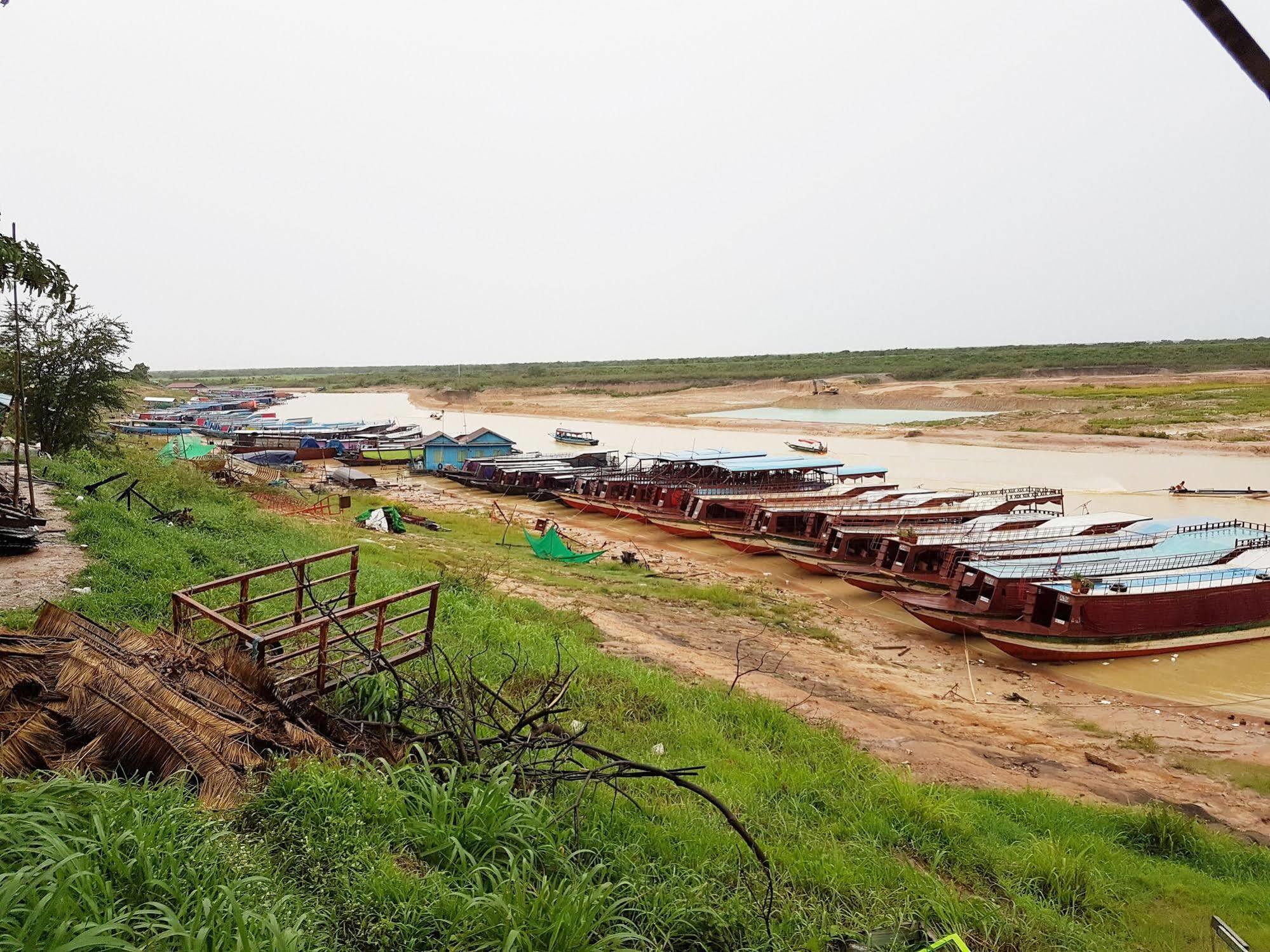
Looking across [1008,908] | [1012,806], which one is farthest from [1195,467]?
[1008,908]

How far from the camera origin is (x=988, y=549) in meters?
20.5

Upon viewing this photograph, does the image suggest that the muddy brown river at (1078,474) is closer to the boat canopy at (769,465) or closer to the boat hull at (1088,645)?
the boat hull at (1088,645)

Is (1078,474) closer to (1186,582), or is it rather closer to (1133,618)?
(1186,582)

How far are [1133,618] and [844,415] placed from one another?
5602cm

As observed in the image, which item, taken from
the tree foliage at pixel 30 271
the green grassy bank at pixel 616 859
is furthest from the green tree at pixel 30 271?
the green grassy bank at pixel 616 859

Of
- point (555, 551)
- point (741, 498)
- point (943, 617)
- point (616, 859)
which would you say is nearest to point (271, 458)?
point (555, 551)

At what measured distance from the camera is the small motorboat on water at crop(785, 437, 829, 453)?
48.4 metres

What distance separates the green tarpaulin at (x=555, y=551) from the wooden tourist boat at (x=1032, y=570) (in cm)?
862

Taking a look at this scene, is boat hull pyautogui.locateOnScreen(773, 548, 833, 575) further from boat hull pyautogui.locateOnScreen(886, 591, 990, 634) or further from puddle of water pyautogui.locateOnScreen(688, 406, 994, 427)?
puddle of water pyautogui.locateOnScreen(688, 406, 994, 427)

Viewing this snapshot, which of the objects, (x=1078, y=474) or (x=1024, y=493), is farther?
(x=1078, y=474)

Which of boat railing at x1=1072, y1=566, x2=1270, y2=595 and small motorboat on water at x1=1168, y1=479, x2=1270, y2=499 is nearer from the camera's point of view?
boat railing at x1=1072, y1=566, x2=1270, y2=595

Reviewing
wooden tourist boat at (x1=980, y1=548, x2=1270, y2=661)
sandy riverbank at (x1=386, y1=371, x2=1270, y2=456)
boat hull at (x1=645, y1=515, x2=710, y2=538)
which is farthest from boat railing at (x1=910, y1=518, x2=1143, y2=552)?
sandy riverbank at (x1=386, y1=371, x2=1270, y2=456)

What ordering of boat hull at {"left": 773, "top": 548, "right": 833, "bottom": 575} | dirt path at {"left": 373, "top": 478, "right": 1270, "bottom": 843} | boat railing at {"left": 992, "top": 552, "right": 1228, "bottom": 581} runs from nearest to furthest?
dirt path at {"left": 373, "top": 478, "right": 1270, "bottom": 843} < boat railing at {"left": 992, "top": 552, "right": 1228, "bottom": 581} < boat hull at {"left": 773, "top": 548, "right": 833, "bottom": 575}

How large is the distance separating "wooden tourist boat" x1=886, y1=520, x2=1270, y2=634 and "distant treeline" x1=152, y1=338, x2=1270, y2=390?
69.9 m
